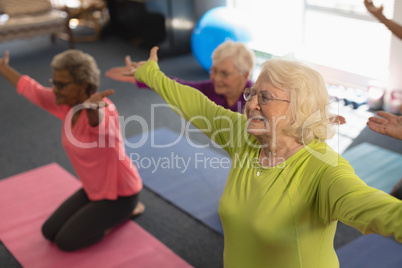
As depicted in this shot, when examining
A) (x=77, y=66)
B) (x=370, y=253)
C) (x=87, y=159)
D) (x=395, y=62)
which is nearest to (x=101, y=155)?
(x=87, y=159)

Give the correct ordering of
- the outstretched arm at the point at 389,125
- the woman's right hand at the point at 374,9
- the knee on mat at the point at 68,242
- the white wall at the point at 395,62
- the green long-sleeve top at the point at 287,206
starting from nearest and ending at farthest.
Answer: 1. the outstretched arm at the point at 389,125
2. the green long-sleeve top at the point at 287,206
3. the woman's right hand at the point at 374,9
4. the knee on mat at the point at 68,242
5. the white wall at the point at 395,62

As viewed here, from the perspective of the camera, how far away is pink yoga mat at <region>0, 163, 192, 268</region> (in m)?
2.76

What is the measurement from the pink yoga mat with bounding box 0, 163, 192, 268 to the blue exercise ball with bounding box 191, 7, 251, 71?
2305mm

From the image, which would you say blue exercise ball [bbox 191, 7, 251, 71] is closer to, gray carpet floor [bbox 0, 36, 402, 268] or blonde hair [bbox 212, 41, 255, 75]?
gray carpet floor [bbox 0, 36, 402, 268]

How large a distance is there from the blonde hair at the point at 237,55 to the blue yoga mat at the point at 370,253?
3.88 feet

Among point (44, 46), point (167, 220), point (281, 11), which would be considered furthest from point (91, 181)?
point (44, 46)

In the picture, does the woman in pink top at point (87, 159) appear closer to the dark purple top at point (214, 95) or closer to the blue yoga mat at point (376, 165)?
the dark purple top at point (214, 95)

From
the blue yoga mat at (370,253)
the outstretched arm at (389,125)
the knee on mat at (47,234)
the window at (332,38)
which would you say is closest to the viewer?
the outstretched arm at (389,125)

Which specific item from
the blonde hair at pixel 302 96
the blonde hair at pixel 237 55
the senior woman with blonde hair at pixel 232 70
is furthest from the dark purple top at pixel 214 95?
the blonde hair at pixel 302 96

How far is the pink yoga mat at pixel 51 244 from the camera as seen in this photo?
2.76m

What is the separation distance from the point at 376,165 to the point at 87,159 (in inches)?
82.9

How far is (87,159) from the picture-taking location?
9.12 ft

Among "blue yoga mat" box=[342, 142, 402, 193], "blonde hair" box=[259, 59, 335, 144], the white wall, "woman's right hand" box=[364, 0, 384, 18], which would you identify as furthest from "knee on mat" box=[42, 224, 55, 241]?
the white wall

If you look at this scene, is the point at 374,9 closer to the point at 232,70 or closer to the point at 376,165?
the point at 232,70
